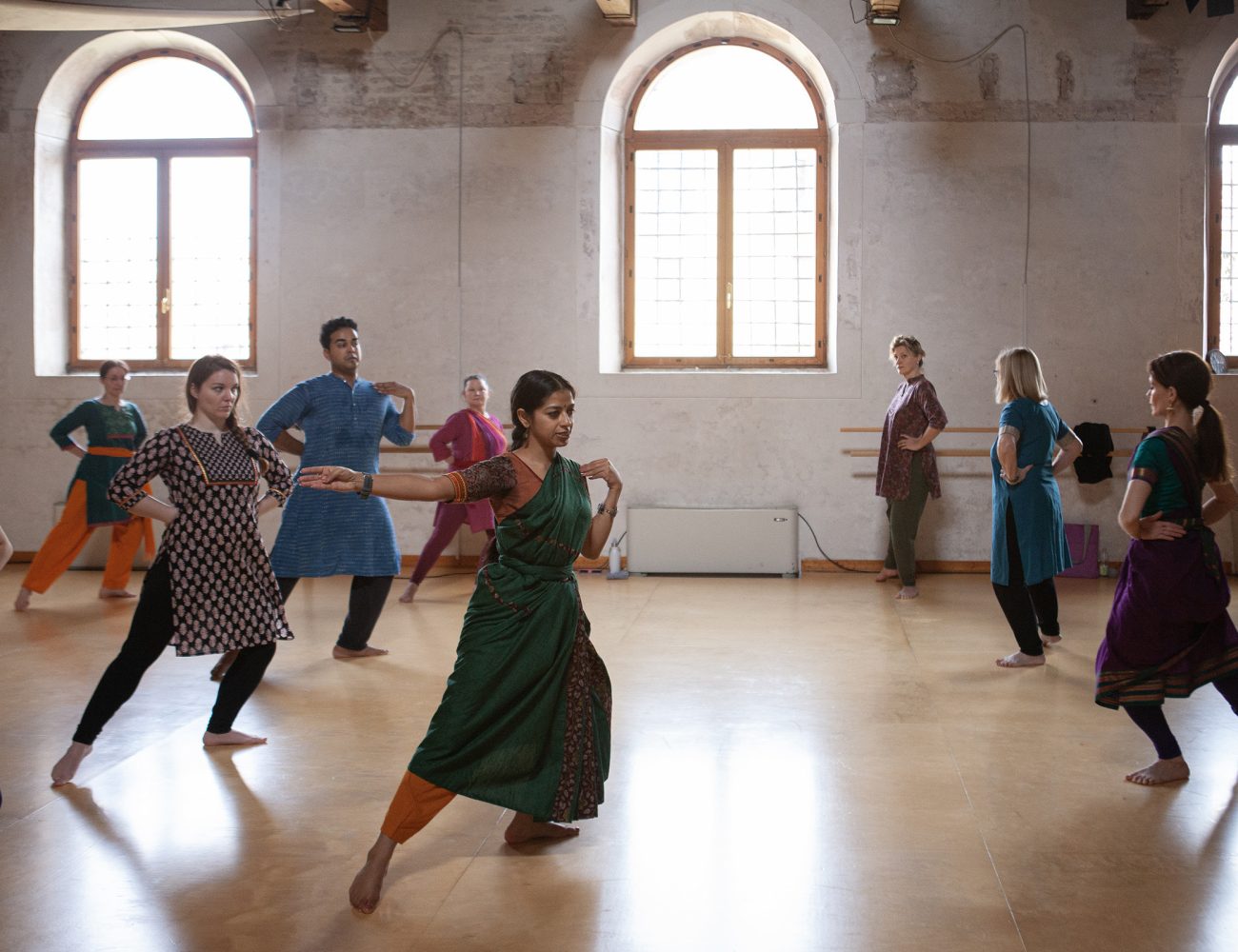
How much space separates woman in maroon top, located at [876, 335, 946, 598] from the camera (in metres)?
7.31

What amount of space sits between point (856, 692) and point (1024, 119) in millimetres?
5217

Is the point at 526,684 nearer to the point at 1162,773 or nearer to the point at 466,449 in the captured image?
the point at 1162,773

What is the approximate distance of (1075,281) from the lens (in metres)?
8.39

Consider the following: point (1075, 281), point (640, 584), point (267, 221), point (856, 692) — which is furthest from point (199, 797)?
point (1075, 281)

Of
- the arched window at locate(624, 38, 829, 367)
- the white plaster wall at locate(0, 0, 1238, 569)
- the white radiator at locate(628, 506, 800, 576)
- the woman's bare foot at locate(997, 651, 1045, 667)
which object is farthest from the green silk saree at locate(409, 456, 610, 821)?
the arched window at locate(624, 38, 829, 367)

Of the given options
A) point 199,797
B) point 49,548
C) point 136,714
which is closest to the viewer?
point 199,797

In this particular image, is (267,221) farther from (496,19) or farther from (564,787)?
(564,787)

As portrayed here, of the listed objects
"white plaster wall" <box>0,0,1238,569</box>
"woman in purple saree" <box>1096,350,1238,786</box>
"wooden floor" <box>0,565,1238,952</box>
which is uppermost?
"white plaster wall" <box>0,0,1238,569</box>

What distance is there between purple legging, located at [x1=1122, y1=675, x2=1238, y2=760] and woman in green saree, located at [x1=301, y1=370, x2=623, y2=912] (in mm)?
1643

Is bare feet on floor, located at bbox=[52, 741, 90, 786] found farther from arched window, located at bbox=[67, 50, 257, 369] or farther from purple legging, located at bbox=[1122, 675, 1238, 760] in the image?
arched window, located at bbox=[67, 50, 257, 369]

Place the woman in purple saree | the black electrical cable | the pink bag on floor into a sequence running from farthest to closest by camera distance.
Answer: the black electrical cable, the pink bag on floor, the woman in purple saree

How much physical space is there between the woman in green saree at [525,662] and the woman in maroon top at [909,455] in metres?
4.72

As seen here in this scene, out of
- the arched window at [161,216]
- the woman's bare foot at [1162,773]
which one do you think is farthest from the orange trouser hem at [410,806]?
the arched window at [161,216]

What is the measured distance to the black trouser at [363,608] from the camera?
5352 mm
